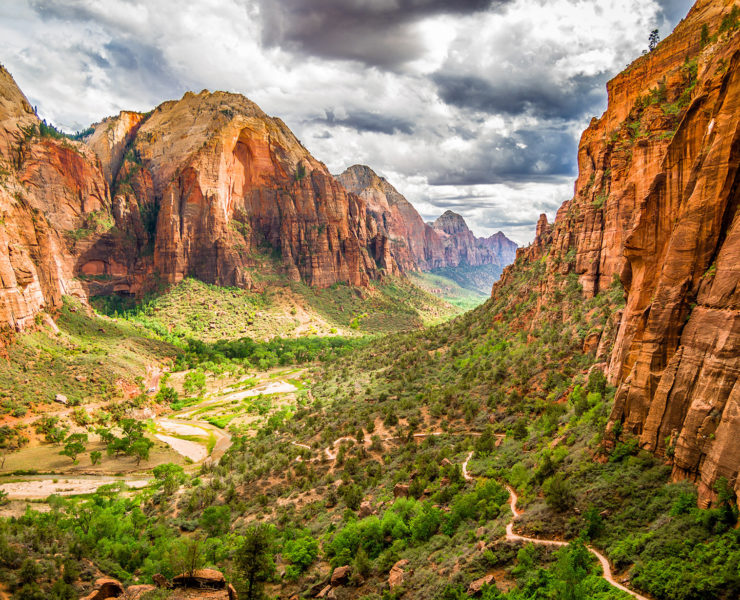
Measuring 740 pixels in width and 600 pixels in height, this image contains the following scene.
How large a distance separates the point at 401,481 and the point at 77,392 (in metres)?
68.8

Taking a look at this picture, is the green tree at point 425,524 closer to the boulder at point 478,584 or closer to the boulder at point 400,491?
the boulder at point 400,491

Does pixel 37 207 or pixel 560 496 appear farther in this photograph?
pixel 37 207

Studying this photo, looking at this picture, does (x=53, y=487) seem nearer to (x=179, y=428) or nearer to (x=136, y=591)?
A: (x=179, y=428)

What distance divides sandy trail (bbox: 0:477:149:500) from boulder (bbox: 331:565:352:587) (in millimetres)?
42409

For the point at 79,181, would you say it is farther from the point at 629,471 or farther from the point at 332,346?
the point at 629,471

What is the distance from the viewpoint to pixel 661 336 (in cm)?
1914

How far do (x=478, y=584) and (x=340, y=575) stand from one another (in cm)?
1050

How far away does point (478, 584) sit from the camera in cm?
1812

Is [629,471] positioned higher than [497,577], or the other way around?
[629,471]

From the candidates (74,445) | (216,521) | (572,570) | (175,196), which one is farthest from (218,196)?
(572,570)

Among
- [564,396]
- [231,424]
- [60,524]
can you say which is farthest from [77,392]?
[564,396]

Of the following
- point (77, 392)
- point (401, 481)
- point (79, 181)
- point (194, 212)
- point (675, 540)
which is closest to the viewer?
point (675, 540)

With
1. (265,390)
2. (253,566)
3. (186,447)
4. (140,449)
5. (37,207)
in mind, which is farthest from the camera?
(37,207)

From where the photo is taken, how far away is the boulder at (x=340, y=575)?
82.0 feet
